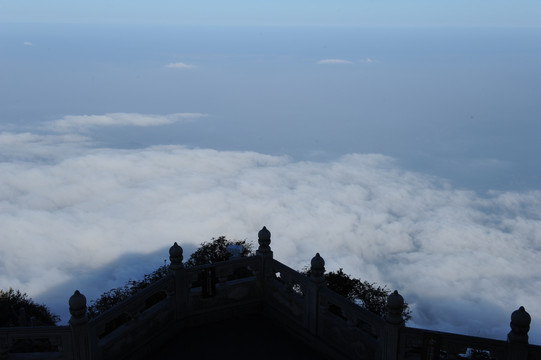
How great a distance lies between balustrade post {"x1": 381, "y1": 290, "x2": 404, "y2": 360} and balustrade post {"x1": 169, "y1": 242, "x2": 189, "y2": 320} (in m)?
4.60

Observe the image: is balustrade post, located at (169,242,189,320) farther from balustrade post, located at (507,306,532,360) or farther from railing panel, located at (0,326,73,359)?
balustrade post, located at (507,306,532,360)

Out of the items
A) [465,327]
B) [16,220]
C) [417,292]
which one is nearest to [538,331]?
[465,327]

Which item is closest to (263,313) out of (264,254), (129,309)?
(264,254)

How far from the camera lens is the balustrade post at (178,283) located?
10969mm

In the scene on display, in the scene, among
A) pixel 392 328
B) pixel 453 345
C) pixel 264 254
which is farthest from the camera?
pixel 264 254

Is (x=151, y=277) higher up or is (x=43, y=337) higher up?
(x=151, y=277)

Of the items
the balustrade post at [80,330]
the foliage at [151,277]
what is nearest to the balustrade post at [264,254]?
the balustrade post at [80,330]

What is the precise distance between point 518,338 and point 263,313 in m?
6.02

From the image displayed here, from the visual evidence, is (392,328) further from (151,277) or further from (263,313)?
(151,277)

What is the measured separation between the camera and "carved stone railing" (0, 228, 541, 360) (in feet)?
28.0

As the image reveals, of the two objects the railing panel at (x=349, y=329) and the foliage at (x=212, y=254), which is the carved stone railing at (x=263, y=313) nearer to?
the railing panel at (x=349, y=329)

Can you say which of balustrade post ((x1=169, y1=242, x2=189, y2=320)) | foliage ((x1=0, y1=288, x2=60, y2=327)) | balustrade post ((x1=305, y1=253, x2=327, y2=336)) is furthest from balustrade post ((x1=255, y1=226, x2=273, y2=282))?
foliage ((x1=0, y1=288, x2=60, y2=327))

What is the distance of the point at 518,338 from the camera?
8.10 metres

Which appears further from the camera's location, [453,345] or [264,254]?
[264,254]
